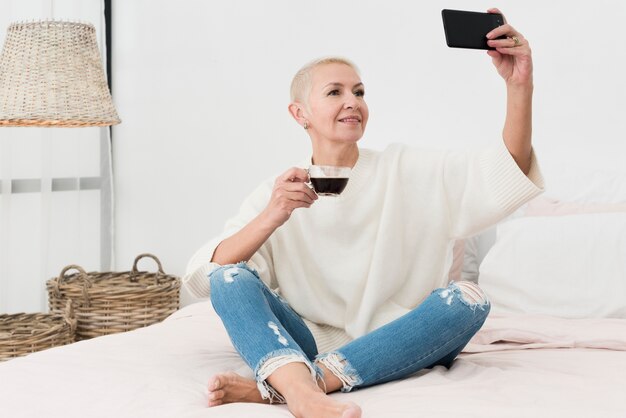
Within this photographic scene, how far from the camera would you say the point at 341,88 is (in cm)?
221

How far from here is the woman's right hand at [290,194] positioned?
194cm

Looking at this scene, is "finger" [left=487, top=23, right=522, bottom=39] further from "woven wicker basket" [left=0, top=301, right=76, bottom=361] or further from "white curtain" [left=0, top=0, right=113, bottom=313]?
"white curtain" [left=0, top=0, right=113, bottom=313]

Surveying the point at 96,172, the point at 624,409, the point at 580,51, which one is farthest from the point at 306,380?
the point at 96,172

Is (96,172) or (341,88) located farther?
(96,172)

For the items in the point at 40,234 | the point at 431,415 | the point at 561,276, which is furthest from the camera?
the point at 40,234

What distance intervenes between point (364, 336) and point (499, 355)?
41 cm

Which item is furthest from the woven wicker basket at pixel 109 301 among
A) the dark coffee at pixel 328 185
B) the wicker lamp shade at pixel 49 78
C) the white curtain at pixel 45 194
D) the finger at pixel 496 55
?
the finger at pixel 496 55

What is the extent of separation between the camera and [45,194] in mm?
3678

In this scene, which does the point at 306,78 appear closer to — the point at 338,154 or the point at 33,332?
the point at 338,154

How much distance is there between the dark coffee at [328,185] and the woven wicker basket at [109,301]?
5.28 feet

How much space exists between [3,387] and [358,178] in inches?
37.7

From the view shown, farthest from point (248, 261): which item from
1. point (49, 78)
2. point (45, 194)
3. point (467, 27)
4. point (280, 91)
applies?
point (45, 194)

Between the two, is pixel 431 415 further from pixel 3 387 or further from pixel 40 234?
pixel 40 234

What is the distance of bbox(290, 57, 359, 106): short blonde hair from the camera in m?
2.26
